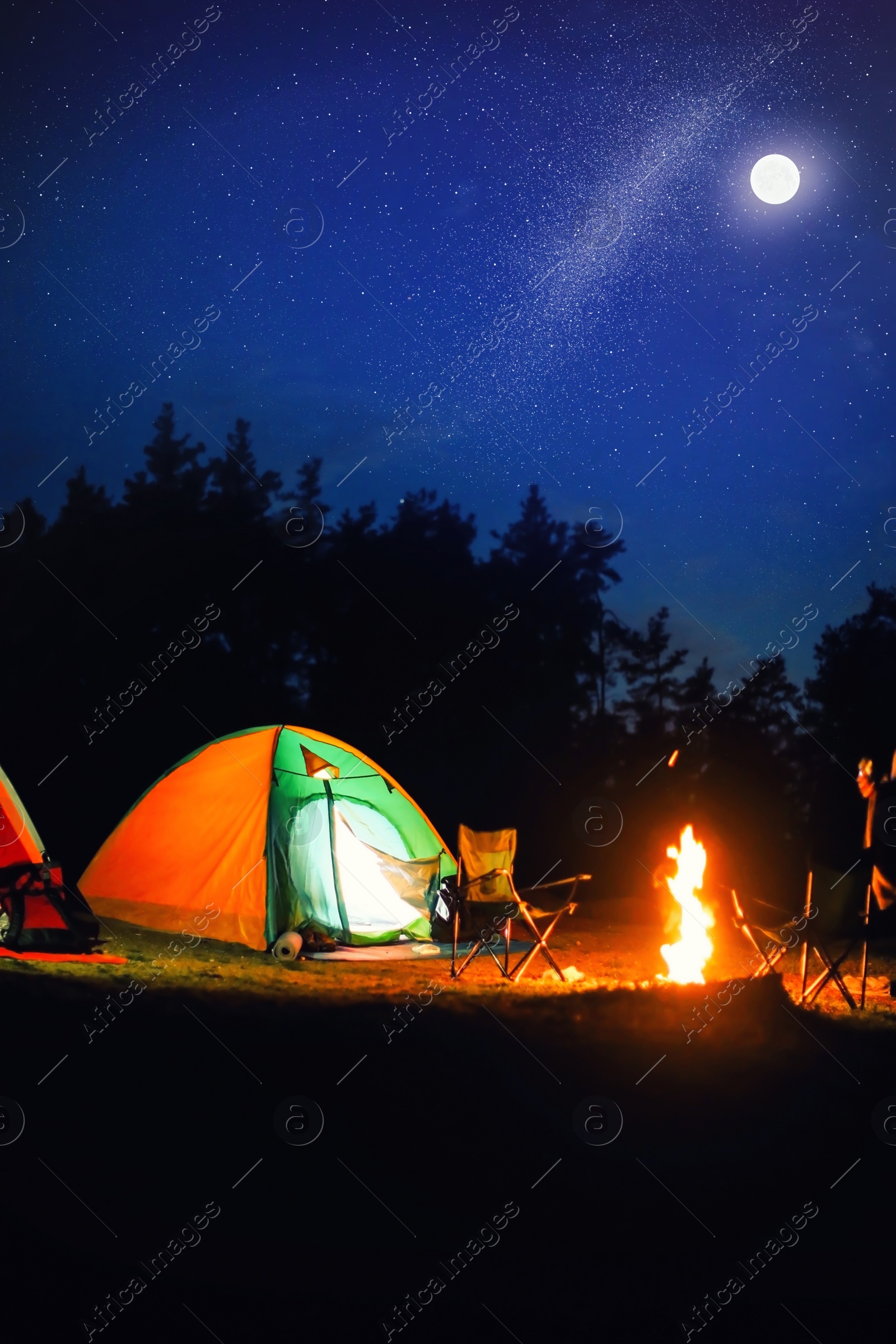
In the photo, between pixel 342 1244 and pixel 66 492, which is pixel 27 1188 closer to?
pixel 342 1244

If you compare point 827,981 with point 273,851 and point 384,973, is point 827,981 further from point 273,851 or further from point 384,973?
point 273,851

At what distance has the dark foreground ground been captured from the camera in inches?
116

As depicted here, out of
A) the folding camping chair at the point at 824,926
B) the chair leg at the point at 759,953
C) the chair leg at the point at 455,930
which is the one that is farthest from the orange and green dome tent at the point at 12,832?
the folding camping chair at the point at 824,926

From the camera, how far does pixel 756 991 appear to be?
4.71 metres

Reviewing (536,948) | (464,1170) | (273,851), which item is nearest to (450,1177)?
(464,1170)

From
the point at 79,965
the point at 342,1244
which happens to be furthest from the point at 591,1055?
the point at 79,965

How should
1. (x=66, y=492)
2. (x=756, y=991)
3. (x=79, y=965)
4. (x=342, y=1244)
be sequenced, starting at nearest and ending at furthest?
(x=342, y=1244)
(x=756, y=991)
(x=79, y=965)
(x=66, y=492)

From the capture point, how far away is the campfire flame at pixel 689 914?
6.07 meters

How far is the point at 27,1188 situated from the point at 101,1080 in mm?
633

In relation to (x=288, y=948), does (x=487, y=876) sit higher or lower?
higher

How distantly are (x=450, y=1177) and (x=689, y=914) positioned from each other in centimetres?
310

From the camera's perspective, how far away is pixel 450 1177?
345 cm

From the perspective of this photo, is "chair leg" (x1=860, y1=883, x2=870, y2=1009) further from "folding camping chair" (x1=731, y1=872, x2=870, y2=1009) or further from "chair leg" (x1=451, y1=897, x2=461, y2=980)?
"chair leg" (x1=451, y1=897, x2=461, y2=980)

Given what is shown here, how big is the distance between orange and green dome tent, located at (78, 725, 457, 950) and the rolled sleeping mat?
22 cm
